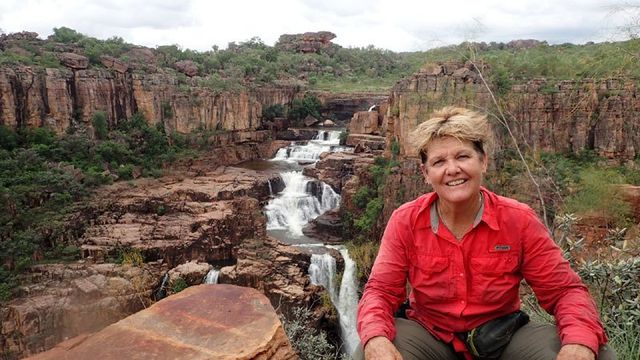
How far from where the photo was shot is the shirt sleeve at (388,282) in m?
1.88

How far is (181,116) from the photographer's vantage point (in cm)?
2680

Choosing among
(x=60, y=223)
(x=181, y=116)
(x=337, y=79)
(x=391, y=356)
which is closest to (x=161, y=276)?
(x=60, y=223)

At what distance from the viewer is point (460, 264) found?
1.92 m

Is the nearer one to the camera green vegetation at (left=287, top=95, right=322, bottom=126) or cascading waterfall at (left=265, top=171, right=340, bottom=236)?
cascading waterfall at (left=265, top=171, right=340, bottom=236)

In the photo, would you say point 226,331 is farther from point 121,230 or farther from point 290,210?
point 290,210

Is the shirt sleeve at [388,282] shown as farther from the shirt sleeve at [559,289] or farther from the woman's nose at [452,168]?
the shirt sleeve at [559,289]

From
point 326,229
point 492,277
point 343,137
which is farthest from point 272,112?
point 492,277

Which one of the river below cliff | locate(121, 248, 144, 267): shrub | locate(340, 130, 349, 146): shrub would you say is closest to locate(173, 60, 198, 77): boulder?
the river below cliff

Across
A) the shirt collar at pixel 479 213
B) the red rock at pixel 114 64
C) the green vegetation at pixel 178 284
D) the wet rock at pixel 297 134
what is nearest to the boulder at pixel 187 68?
the red rock at pixel 114 64

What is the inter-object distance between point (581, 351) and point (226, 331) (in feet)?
5.70

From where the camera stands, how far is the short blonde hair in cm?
186

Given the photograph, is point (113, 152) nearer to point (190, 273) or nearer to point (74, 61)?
point (74, 61)

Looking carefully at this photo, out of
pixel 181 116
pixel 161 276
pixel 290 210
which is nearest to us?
pixel 161 276

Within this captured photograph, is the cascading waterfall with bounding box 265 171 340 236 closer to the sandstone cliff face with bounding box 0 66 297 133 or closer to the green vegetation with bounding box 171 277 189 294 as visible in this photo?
the green vegetation with bounding box 171 277 189 294
